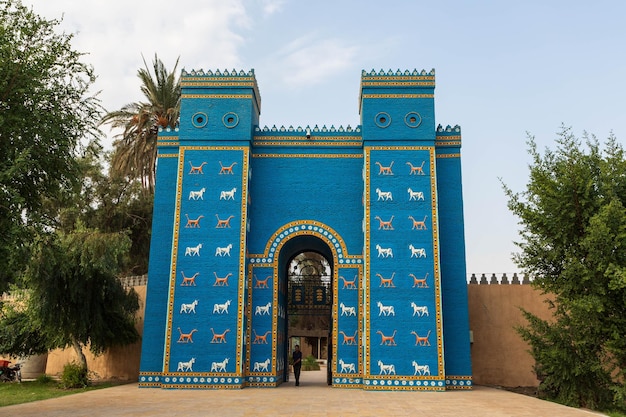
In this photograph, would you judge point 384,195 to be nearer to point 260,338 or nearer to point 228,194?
point 228,194

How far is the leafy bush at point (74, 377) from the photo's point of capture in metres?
17.1

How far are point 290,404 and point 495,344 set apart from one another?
986 centimetres

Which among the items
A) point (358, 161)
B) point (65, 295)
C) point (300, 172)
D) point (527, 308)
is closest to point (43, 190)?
point (65, 295)

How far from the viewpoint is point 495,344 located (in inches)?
762

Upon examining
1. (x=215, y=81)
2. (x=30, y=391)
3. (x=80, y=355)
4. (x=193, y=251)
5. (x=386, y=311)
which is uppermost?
(x=215, y=81)

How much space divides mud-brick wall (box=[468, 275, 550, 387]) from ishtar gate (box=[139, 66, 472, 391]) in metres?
3.07

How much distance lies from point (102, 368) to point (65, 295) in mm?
4365

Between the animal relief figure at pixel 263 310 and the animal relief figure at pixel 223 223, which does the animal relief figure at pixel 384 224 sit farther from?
the animal relief figure at pixel 223 223

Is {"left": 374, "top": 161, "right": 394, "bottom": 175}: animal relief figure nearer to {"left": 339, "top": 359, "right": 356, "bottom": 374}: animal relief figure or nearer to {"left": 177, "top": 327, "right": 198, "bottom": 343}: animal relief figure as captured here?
{"left": 339, "top": 359, "right": 356, "bottom": 374}: animal relief figure

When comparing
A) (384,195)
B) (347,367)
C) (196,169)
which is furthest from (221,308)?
(384,195)

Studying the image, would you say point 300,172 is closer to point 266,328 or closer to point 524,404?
point 266,328

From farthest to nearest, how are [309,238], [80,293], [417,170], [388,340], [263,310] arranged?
[309,238] < [80,293] < [417,170] < [263,310] < [388,340]

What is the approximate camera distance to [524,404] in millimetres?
12938

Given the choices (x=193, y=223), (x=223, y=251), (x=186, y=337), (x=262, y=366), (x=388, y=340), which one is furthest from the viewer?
(x=193, y=223)
